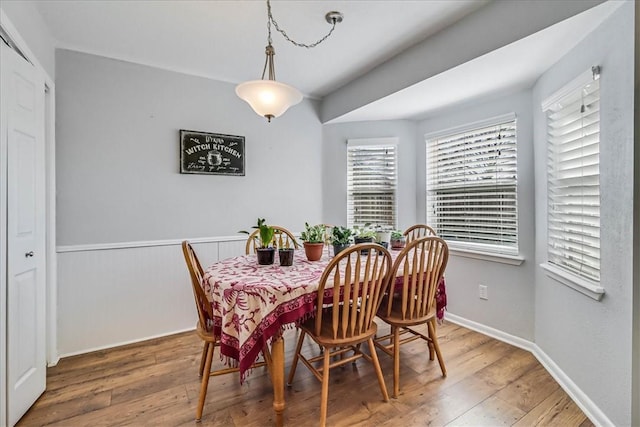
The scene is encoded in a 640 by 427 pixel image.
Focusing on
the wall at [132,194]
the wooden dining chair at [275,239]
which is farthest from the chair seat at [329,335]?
the wall at [132,194]

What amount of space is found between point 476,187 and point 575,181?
38.8 inches

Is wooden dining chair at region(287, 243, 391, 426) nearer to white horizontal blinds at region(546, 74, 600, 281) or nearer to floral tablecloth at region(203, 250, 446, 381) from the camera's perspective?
floral tablecloth at region(203, 250, 446, 381)

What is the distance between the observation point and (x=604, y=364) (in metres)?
1.68

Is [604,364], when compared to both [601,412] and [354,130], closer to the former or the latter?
[601,412]

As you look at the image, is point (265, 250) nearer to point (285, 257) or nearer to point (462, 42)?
point (285, 257)

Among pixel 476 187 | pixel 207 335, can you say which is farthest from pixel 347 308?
pixel 476 187

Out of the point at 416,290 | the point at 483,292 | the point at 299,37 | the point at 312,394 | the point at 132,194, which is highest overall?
the point at 299,37

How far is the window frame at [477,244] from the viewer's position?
105 inches

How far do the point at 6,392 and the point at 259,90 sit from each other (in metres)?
2.11

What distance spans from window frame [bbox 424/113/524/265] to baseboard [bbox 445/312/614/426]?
0.64m

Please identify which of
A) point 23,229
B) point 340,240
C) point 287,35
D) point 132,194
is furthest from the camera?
point 132,194

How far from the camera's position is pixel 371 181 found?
3703 mm

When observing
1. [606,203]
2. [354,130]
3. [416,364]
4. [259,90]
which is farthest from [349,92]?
[416,364]

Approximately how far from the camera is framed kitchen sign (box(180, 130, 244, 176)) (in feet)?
9.71
